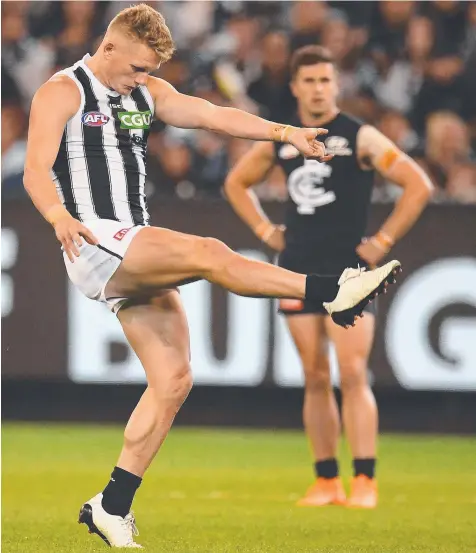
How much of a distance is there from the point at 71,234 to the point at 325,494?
2983 mm

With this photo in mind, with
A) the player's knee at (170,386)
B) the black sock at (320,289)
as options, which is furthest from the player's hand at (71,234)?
the black sock at (320,289)

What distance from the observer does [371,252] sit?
783 cm

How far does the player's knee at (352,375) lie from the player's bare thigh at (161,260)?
219 centimetres

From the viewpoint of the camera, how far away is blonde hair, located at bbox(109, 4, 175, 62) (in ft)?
19.1

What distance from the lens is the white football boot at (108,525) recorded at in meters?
5.93

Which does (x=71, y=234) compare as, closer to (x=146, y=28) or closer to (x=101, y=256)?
(x=101, y=256)

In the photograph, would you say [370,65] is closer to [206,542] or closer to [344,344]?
[344,344]

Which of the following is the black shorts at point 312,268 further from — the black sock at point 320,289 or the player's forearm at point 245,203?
the black sock at point 320,289

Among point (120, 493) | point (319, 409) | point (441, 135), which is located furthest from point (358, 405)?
point (441, 135)

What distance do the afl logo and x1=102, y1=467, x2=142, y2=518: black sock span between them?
158 centimetres

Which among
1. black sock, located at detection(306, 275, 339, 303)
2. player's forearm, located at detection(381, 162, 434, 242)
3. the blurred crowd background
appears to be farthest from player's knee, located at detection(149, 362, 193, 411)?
the blurred crowd background

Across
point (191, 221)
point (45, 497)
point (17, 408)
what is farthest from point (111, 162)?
point (17, 408)

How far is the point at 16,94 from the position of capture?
12469 mm

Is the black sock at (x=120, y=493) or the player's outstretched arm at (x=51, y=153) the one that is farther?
the black sock at (x=120, y=493)
